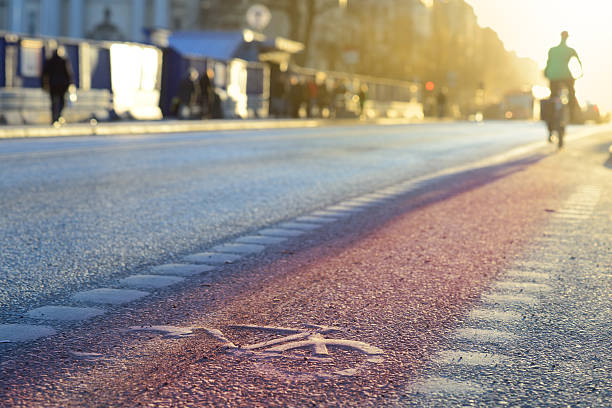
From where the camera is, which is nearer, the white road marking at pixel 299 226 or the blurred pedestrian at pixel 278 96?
the white road marking at pixel 299 226

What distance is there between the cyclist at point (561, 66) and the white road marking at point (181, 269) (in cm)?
1287

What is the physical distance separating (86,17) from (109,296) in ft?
204

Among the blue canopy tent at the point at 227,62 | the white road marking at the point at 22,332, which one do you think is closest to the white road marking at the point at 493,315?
the white road marking at the point at 22,332

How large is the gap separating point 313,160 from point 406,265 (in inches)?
390

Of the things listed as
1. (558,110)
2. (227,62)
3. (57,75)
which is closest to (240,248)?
(558,110)

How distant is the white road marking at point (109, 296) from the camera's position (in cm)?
484

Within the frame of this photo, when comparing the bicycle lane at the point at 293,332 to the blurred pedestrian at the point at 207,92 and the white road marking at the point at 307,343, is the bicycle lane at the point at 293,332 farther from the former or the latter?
the blurred pedestrian at the point at 207,92

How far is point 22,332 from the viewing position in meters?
4.15

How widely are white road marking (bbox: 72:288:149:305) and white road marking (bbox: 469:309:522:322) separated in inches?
62.6

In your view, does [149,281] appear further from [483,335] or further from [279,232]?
[279,232]

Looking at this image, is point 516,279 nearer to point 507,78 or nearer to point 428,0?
point 428,0

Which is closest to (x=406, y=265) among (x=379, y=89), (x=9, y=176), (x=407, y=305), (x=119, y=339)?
(x=407, y=305)

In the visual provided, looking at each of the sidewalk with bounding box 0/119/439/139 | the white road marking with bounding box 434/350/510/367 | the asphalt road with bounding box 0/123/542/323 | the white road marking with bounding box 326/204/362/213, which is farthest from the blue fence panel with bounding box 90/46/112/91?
the white road marking with bounding box 434/350/510/367

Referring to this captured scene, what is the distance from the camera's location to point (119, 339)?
4.04 metres
